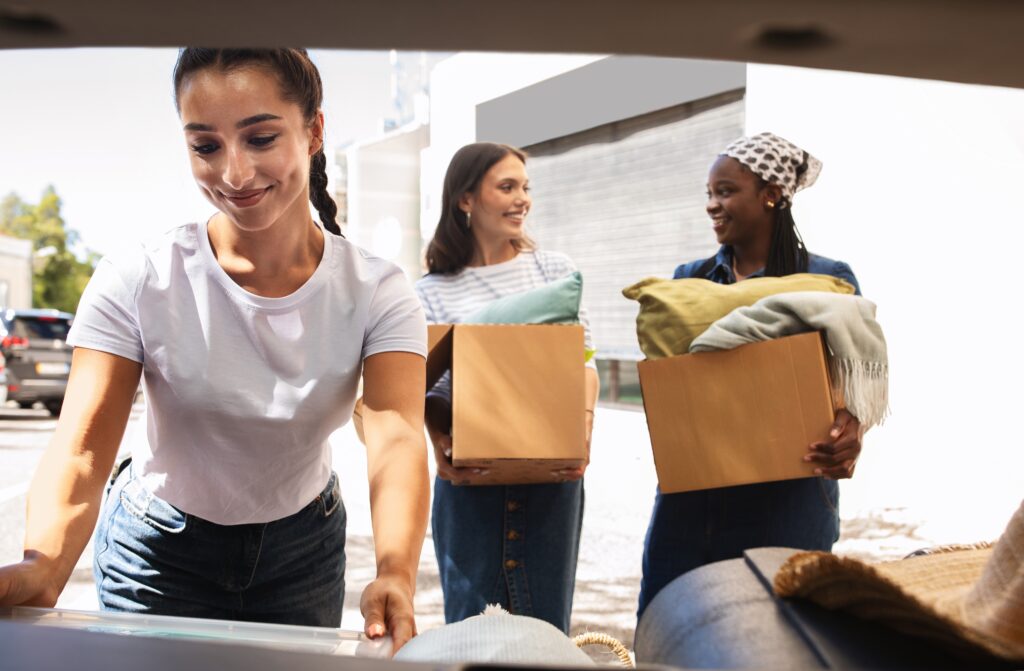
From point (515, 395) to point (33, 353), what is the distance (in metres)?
10.8

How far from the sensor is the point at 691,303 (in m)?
2.01

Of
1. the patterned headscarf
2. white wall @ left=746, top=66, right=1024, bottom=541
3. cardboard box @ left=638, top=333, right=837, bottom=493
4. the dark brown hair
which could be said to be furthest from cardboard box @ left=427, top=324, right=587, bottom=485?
white wall @ left=746, top=66, right=1024, bottom=541

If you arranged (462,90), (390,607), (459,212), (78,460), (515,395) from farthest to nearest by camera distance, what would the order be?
(462,90) → (459,212) → (515,395) → (78,460) → (390,607)

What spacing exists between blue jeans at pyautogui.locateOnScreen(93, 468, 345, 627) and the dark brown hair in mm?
1323

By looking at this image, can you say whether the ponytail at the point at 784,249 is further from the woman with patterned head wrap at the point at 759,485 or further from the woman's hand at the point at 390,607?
the woman's hand at the point at 390,607

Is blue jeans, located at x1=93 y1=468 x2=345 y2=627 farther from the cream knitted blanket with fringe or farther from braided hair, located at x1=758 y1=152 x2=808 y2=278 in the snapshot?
braided hair, located at x1=758 y1=152 x2=808 y2=278

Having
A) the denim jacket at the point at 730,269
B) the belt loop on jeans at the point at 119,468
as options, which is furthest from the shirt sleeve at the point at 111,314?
the denim jacket at the point at 730,269

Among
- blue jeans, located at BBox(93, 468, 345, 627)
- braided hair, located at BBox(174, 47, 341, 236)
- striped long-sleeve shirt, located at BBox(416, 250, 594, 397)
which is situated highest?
braided hair, located at BBox(174, 47, 341, 236)

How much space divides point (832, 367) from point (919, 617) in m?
1.58

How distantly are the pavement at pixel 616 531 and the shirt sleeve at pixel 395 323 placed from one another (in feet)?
5.60

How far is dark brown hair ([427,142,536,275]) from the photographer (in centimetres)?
262

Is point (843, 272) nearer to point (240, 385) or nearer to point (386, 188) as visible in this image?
point (240, 385)

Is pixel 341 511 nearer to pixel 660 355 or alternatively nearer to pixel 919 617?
pixel 660 355

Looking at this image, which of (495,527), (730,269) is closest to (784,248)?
(730,269)
